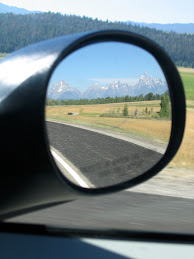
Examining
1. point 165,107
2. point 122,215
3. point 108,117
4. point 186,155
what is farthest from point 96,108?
point 186,155

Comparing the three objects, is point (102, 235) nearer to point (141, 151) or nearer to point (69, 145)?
point (141, 151)

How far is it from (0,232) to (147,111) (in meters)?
1.26

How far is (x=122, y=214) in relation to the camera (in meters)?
3.70

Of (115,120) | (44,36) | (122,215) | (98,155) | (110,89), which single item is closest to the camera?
(98,155)

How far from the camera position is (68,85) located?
1942mm

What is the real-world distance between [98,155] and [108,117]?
0.33 m

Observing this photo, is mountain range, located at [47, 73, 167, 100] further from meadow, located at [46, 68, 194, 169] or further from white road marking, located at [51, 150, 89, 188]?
white road marking, located at [51, 150, 89, 188]

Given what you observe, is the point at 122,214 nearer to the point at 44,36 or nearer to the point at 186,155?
the point at 186,155

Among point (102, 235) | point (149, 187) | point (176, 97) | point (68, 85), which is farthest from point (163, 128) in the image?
point (149, 187)

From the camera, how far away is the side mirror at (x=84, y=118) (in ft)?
4.58

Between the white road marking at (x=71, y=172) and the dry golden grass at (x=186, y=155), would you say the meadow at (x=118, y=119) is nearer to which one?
the white road marking at (x=71, y=172)

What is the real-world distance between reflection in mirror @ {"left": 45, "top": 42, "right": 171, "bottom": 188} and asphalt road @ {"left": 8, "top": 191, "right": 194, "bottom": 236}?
1161 millimetres

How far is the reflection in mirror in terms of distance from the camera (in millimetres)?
1806

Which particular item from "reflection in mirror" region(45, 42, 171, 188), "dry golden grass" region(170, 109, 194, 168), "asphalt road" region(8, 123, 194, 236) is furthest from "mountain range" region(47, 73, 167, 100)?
"dry golden grass" region(170, 109, 194, 168)
